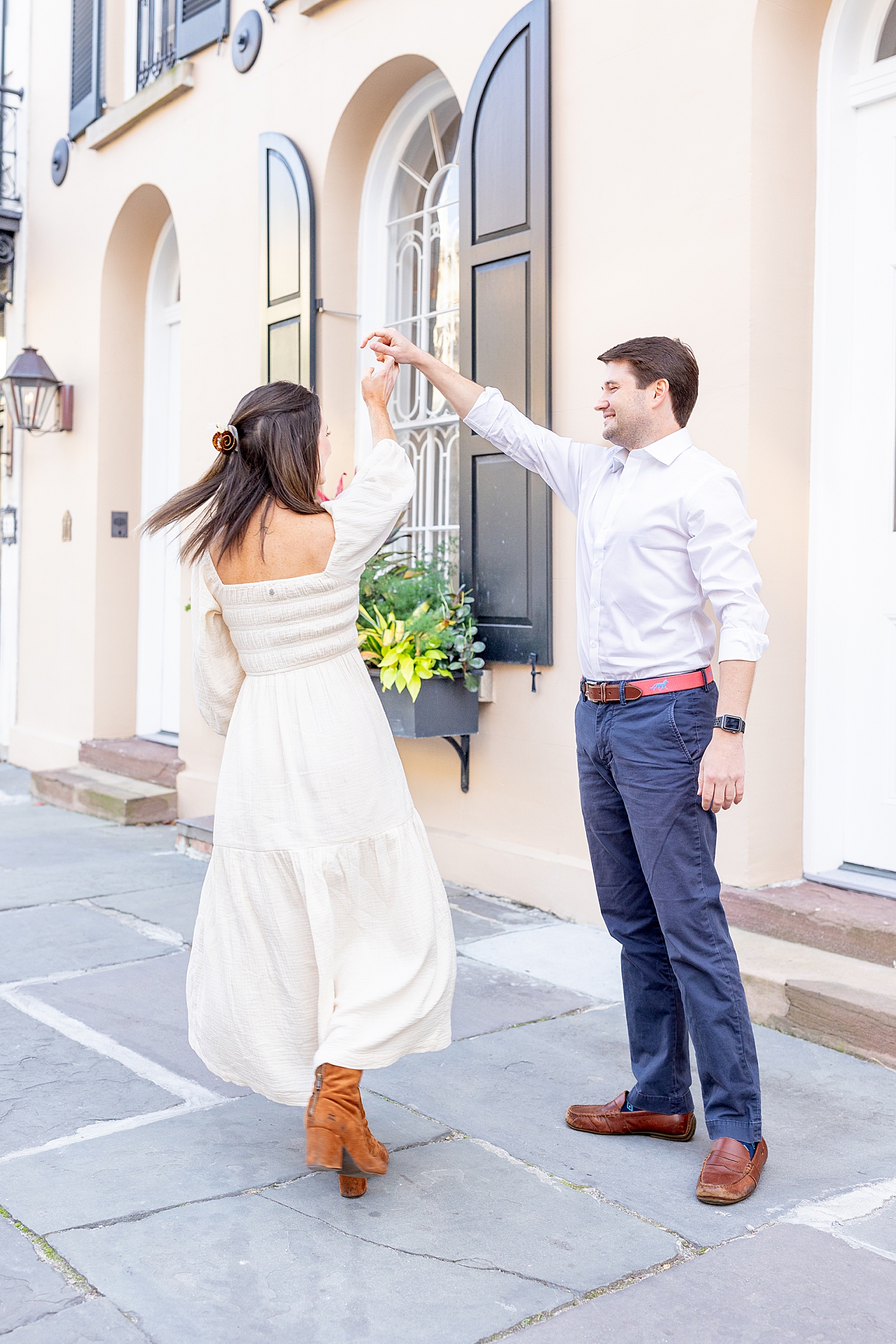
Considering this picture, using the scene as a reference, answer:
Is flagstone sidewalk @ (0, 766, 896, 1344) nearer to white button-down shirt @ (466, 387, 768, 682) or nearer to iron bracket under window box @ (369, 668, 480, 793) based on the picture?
white button-down shirt @ (466, 387, 768, 682)

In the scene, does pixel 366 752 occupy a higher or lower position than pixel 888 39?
lower

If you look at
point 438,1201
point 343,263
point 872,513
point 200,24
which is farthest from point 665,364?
point 200,24

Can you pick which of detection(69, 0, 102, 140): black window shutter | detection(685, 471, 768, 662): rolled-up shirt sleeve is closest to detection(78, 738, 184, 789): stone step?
detection(69, 0, 102, 140): black window shutter

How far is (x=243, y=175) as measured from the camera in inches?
267

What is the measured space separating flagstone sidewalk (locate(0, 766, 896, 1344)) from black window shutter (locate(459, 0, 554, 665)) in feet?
5.54

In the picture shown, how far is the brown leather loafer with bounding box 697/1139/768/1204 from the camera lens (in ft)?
8.46

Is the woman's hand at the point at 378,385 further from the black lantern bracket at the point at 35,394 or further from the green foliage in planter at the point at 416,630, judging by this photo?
the black lantern bracket at the point at 35,394

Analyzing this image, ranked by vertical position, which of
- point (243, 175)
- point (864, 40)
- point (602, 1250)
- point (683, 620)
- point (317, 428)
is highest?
point (243, 175)

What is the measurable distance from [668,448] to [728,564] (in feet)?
1.09

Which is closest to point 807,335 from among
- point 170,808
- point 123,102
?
point 170,808

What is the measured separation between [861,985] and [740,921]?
58 centimetres

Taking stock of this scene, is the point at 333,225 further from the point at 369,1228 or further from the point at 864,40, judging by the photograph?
the point at 369,1228

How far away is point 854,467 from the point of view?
4.23 meters

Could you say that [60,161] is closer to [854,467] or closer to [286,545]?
[854,467]
